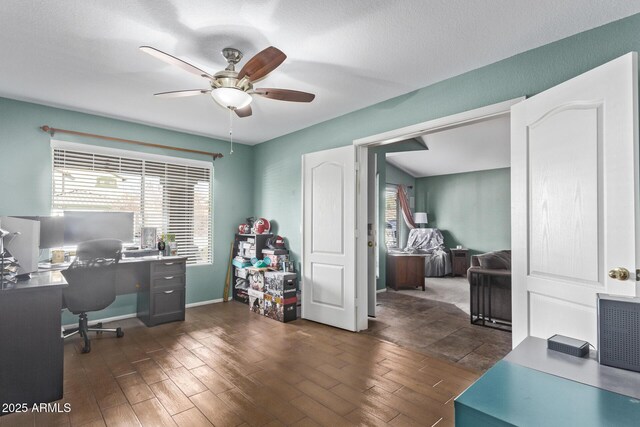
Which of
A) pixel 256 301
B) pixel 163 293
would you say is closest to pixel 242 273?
pixel 256 301

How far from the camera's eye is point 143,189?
434cm

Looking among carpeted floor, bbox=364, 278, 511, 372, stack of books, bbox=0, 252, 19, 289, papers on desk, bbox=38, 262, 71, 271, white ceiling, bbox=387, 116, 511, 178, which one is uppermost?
white ceiling, bbox=387, 116, 511, 178

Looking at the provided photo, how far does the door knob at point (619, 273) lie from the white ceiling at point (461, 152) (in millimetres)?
3649

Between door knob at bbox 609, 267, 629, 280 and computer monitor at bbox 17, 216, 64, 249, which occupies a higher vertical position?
computer monitor at bbox 17, 216, 64, 249

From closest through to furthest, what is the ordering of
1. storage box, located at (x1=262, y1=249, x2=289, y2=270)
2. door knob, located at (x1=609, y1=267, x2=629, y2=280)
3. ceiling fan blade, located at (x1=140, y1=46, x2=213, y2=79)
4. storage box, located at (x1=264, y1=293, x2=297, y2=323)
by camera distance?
door knob, located at (x1=609, y1=267, x2=629, y2=280) → ceiling fan blade, located at (x1=140, y1=46, x2=213, y2=79) → storage box, located at (x1=264, y1=293, x2=297, y2=323) → storage box, located at (x1=262, y1=249, x2=289, y2=270)

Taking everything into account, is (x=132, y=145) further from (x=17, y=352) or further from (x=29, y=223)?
(x=17, y=352)

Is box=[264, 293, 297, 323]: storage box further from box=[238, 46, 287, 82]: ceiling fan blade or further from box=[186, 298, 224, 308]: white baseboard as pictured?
box=[238, 46, 287, 82]: ceiling fan blade

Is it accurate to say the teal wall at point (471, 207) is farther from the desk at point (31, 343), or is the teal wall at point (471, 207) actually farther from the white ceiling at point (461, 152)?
the desk at point (31, 343)

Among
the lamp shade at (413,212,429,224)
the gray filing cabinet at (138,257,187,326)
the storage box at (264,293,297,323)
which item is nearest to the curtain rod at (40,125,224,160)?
the gray filing cabinet at (138,257,187,326)

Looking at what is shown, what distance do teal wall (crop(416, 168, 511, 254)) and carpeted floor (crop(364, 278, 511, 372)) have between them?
278 cm

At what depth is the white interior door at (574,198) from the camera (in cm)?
163

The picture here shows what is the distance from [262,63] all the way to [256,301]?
324 centimetres

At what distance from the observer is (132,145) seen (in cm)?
420

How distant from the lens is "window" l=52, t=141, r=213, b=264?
378 centimetres
